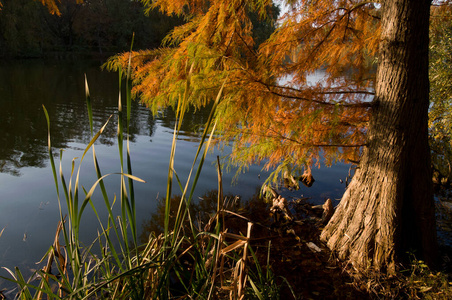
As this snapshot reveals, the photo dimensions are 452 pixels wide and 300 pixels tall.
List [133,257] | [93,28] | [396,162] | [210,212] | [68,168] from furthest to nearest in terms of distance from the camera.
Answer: [93,28], [68,168], [210,212], [396,162], [133,257]

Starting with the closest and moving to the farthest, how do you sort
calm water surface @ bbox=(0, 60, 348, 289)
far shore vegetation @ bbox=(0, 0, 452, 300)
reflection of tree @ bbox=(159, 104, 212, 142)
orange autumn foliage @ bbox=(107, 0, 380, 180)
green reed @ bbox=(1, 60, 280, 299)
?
green reed @ bbox=(1, 60, 280, 299) → far shore vegetation @ bbox=(0, 0, 452, 300) → orange autumn foliage @ bbox=(107, 0, 380, 180) → calm water surface @ bbox=(0, 60, 348, 289) → reflection of tree @ bbox=(159, 104, 212, 142)

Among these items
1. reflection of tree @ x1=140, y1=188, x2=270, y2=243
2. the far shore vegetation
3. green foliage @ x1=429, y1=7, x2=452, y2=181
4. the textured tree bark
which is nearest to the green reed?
the far shore vegetation

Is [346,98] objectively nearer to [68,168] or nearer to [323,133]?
[323,133]

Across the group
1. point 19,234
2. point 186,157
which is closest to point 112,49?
point 186,157

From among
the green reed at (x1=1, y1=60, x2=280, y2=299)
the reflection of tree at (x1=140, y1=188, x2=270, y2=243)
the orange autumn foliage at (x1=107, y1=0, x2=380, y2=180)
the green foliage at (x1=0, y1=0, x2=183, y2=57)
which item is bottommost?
the reflection of tree at (x1=140, y1=188, x2=270, y2=243)

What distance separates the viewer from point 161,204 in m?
4.42

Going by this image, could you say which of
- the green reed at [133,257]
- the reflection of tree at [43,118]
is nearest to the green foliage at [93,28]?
the reflection of tree at [43,118]

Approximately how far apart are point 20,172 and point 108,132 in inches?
135

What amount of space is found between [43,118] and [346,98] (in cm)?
929

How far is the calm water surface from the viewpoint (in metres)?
3.64

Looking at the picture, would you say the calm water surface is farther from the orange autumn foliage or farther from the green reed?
the green reed

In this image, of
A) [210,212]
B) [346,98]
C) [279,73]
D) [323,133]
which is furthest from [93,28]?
[323,133]

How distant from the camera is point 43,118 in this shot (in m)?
9.55

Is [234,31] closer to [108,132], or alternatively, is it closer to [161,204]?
[161,204]
